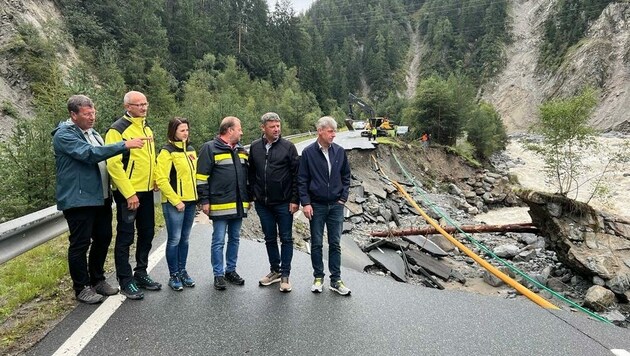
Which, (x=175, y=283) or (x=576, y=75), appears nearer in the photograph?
(x=175, y=283)

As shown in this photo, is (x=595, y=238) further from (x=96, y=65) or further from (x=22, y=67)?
(x=96, y=65)

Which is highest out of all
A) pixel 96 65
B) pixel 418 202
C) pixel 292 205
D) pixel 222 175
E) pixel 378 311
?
pixel 96 65

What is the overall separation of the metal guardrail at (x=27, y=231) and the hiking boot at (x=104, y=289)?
880 mm

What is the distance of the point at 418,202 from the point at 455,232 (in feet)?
18.9

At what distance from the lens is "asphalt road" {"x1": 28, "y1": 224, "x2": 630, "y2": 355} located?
3232mm

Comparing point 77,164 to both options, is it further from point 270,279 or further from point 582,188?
point 582,188

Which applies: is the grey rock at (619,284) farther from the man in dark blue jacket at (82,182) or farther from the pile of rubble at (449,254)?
the man in dark blue jacket at (82,182)

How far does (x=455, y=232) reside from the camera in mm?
12461

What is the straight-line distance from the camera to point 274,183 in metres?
4.53

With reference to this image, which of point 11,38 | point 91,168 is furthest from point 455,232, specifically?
point 11,38

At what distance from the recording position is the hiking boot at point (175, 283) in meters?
4.35

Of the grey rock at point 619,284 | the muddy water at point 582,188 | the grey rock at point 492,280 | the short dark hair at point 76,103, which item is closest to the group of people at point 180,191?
the short dark hair at point 76,103

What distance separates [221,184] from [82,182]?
1.44m

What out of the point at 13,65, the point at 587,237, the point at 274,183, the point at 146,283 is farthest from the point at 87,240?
the point at 13,65
